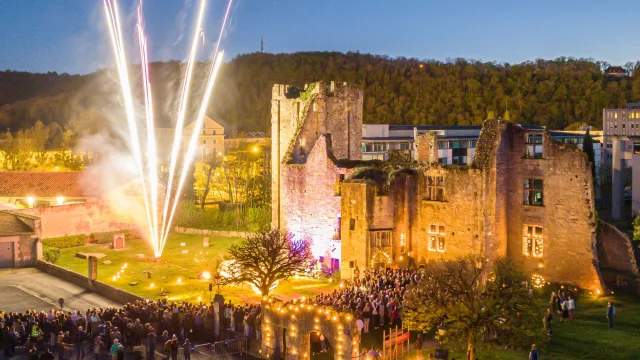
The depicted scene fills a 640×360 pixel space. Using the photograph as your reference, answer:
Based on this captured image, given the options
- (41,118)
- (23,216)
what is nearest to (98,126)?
(41,118)

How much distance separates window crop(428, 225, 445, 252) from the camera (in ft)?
123

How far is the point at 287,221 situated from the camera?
150ft

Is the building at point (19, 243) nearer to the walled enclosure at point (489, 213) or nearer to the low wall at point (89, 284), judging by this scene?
the low wall at point (89, 284)

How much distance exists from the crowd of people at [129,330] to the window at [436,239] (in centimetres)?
1196

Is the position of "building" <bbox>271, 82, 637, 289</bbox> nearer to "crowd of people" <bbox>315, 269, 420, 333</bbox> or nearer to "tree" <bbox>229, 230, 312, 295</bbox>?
"crowd of people" <bbox>315, 269, 420, 333</bbox>

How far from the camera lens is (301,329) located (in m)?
24.5

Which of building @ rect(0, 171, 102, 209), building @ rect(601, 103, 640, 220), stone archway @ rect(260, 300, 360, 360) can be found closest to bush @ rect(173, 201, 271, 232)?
building @ rect(0, 171, 102, 209)

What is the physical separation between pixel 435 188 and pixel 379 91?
93890mm

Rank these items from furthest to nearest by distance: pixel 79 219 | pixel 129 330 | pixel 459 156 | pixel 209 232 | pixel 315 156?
pixel 459 156 < pixel 209 232 < pixel 79 219 < pixel 315 156 < pixel 129 330

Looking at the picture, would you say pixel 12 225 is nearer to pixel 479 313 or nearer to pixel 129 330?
pixel 129 330

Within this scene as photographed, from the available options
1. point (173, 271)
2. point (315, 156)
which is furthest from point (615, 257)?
point (173, 271)

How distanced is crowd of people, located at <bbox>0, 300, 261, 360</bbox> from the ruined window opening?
991cm

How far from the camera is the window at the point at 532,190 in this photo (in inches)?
1406

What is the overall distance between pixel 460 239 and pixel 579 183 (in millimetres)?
6207
